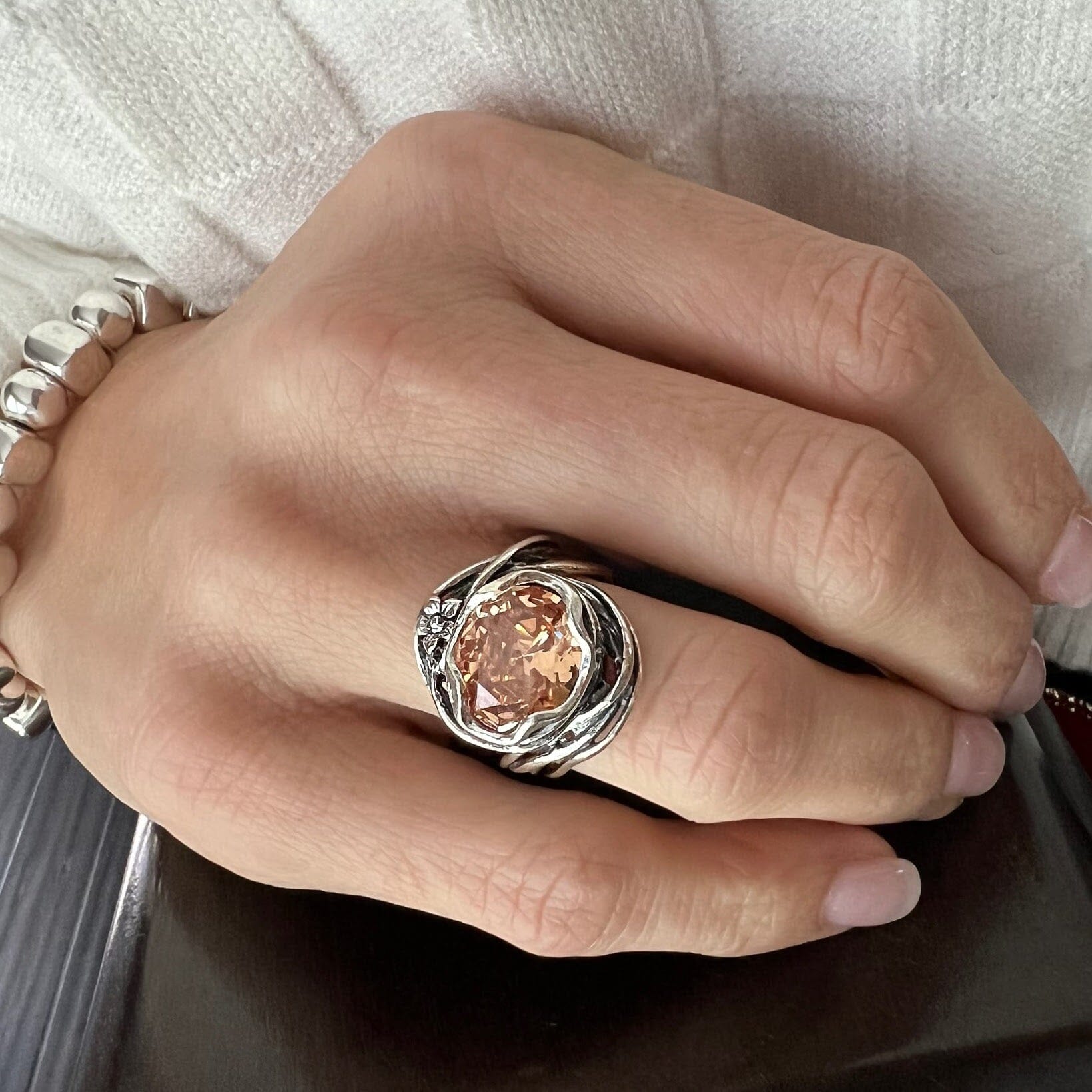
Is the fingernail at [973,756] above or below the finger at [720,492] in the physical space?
below

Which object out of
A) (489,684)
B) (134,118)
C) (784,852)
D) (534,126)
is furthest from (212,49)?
(784,852)

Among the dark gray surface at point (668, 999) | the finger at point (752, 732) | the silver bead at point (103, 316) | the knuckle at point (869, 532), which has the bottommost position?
the dark gray surface at point (668, 999)

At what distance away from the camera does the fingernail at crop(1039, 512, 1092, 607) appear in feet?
1.63

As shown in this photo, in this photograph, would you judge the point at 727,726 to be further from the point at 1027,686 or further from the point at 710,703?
the point at 1027,686

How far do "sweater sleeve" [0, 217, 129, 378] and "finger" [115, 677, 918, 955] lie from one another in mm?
291

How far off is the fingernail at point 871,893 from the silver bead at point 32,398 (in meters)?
0.53

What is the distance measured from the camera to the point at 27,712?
704 millimetres

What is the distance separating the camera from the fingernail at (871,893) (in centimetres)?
49

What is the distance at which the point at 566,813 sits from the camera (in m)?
0.48

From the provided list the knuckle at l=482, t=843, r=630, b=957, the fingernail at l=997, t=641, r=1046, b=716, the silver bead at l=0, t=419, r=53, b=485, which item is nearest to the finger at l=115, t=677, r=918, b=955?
the knuckle at l=482, t=843, r=630, b=957

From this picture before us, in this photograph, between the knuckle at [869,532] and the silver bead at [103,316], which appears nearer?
the knuckle at [869,532]

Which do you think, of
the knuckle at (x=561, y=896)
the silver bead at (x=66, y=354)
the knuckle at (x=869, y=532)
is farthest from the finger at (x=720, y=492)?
the silver bead at (x=66, y=354)

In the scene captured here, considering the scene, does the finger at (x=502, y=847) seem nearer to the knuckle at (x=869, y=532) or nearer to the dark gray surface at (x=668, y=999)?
the dark gray surface at (x=668, y=999)

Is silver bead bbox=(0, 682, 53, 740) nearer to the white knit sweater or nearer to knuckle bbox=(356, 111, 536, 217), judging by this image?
the white knit sweater
